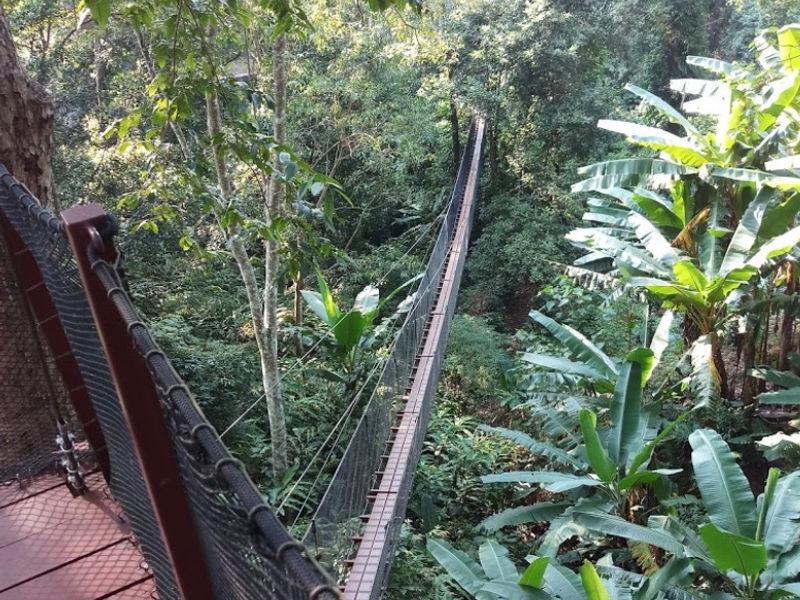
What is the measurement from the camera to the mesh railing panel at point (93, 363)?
3.33 feet

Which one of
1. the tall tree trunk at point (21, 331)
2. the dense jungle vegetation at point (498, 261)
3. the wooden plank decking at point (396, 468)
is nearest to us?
the tall tree trunk at point (21, 331)

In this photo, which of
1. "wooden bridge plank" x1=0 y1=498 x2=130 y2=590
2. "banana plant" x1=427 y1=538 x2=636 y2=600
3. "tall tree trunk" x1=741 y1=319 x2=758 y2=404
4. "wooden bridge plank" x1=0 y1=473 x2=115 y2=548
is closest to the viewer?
"wooden bridge plank" x1=0 y1=498 x2=130 y2=590

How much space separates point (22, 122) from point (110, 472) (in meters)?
1.37

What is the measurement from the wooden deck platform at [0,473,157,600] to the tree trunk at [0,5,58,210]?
106cm

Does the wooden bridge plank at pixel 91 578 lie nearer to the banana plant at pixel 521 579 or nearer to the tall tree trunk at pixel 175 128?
the tall tree trunk at pixel 175 128

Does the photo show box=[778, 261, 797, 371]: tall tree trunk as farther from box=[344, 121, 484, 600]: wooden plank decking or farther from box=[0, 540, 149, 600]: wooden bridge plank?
Answer: box=[0, 540, 149, 600]: wooden bridge plank

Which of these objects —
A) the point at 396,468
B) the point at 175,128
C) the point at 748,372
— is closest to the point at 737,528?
the point at 396,468

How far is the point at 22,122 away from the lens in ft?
7.06

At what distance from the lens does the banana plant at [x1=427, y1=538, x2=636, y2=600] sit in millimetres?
3184

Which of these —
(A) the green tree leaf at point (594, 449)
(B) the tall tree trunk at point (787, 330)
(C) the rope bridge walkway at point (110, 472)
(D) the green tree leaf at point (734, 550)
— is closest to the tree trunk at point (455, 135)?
(B) the tall tree trunk at point (787, 330)

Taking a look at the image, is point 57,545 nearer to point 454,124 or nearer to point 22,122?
point 22,122

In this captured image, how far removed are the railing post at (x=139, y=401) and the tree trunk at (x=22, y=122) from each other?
1.56m

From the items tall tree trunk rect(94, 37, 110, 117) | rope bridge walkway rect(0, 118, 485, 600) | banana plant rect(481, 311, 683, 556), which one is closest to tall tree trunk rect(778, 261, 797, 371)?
banana plant rect(481, 311, 683, 556)

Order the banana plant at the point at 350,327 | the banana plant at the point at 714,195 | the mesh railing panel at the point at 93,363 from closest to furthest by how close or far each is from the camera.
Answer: the mesh railing panel at the point at 93,363, the banana plant at the point at 714,195, the banana plant at the point at 350,327
